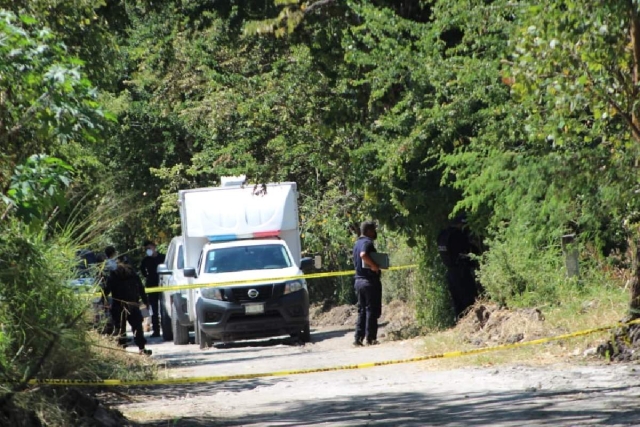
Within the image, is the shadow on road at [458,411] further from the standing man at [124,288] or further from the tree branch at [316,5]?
the tree branch at [316,5]

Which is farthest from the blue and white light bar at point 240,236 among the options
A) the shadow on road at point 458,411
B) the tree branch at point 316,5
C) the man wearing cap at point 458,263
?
the shadow on road at point 458,411

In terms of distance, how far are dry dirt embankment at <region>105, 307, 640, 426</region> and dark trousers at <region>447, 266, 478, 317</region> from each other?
2344 millimetres

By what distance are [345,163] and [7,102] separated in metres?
10.9

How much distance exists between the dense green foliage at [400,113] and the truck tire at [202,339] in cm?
185

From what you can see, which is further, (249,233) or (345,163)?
(249,233)

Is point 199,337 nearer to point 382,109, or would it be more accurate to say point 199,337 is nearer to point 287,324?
point 287,324

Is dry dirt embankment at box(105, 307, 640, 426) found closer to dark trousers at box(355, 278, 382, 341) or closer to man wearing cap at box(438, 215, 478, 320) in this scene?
dark trousers at box(355, 278, 382, 341)

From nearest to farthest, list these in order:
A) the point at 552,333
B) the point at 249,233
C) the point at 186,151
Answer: the point at 552,333 → the point at 249,233 → the point at 186,151

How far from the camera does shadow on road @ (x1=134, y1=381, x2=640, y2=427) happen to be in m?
10.0

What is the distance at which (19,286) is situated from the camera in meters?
10.9

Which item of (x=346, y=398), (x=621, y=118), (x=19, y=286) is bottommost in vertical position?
(x=346, y=398)

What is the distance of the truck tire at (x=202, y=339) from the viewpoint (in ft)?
68.2

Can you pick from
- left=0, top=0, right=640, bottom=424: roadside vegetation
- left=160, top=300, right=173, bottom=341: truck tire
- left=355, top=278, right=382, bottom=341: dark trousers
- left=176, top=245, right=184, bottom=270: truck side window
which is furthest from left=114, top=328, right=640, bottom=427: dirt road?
left=160, top=300, right=173, bottom=341: truck tire

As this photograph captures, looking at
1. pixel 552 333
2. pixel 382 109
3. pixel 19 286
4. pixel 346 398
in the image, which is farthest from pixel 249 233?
pixel 19 286
